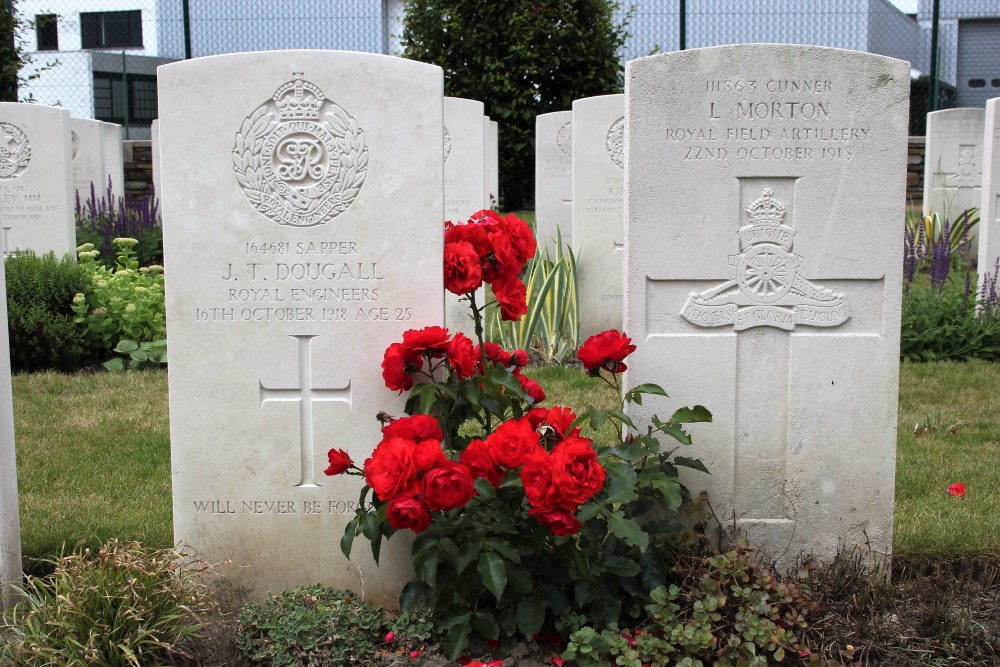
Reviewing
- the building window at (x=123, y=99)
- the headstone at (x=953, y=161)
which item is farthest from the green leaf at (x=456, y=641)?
the building window at (x=123, y=99)

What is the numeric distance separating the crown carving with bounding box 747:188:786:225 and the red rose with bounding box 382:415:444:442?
4.35 feet

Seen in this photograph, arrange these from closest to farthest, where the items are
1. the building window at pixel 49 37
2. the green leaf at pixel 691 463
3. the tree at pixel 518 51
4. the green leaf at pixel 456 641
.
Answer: the green leaf at pixel 456 641, the green leaf at pixel 691 463, the tree at pixel 518 51, the building window at pixel 49 37

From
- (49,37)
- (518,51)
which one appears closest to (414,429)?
(518,51)

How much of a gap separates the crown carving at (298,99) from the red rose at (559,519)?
150 cm

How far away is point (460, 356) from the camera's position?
3.12m

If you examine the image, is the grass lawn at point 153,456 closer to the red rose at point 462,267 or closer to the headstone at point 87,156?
the red rose at point 462,267

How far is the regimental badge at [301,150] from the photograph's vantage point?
330 cm

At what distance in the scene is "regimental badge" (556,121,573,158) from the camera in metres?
9.03

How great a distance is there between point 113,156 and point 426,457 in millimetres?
10241

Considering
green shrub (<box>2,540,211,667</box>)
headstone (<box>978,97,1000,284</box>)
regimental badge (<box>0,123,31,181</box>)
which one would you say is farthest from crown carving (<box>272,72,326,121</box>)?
regimental badge (<box>0,123,31,181</box>)

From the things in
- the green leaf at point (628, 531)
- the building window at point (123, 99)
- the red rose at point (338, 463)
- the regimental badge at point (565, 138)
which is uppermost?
the building window at point (123, 99)

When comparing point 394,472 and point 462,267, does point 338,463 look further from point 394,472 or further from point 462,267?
point 462,267

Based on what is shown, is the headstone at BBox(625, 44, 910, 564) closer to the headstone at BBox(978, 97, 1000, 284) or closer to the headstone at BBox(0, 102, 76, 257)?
the headstone at BBox(978, 97, 1000, 284)

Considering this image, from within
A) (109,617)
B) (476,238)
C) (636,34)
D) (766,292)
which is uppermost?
(636,34)
